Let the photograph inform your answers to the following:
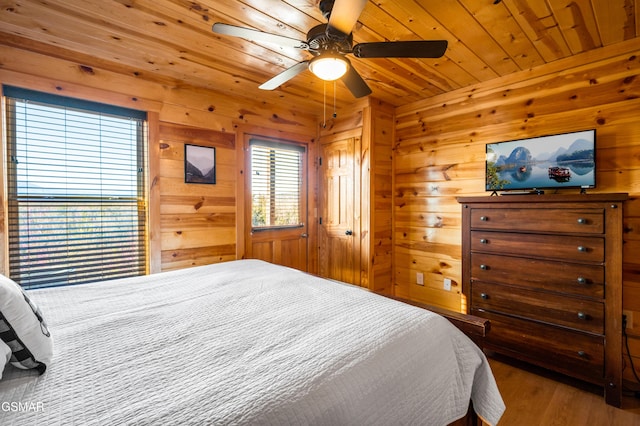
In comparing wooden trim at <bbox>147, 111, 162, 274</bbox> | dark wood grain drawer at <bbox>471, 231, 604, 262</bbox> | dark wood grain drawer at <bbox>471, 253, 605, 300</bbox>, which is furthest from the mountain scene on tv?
wooden trim at <bbox>147, 111, 162, 274</bbox>

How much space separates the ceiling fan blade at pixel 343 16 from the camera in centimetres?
128

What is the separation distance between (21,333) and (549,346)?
2835 millimetres

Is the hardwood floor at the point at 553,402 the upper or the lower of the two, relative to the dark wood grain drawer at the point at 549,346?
lower

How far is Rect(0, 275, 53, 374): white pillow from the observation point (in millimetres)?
846

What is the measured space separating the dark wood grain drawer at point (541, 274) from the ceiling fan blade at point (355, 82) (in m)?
1.57

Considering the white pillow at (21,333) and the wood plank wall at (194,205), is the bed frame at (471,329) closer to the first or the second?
the white pillow at (21,333)

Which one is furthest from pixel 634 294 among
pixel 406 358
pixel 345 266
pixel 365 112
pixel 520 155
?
pixel 365 112

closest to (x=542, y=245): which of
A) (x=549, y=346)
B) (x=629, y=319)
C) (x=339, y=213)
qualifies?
(x=549, y=346)

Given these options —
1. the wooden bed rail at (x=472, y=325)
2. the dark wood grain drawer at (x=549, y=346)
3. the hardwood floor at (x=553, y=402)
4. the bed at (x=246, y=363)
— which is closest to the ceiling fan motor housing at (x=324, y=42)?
the bed at (x=246, y=363)

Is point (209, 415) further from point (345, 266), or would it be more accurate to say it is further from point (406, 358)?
point (345, 266)

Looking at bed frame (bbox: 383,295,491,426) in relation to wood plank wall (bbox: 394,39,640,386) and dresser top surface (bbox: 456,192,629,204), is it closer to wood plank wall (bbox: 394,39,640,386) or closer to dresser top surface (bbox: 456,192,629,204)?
dresser top surface (bbox: 456,192,629,204)

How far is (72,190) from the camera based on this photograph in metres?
2.34

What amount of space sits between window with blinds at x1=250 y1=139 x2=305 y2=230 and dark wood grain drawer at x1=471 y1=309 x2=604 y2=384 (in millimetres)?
2261

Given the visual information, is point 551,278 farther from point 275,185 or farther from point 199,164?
point 199,164
